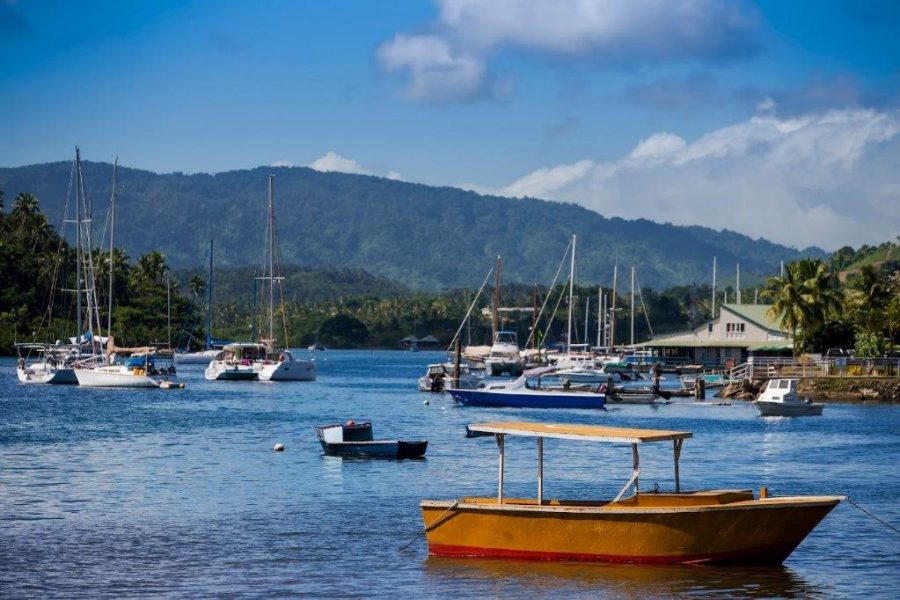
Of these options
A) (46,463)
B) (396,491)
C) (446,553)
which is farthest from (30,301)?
(446,553)

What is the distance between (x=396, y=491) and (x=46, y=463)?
15.7 m

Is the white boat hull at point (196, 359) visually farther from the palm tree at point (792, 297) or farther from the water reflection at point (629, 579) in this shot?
the water reflection at point (629, 579)

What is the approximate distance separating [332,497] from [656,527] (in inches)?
601

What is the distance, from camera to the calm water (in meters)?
27.2

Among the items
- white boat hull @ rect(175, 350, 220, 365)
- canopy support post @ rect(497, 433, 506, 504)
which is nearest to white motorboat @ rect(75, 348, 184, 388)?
white boat hull @ rect(175, 350, 220, 365)

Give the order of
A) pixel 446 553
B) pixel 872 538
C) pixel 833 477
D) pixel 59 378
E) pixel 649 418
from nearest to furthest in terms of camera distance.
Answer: pixel 446 553 → pixel 872 538 → pixel 833 477 → pixel 649 418 → pixel 59 378

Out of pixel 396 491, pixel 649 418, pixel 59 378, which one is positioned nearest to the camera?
pixel 396 491

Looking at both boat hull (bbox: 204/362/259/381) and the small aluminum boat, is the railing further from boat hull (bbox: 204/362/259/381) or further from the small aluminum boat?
the small aluminum boat

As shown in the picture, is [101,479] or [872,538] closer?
[872,538]

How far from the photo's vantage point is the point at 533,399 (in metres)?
88.4

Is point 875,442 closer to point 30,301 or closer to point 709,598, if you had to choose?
point 709,598

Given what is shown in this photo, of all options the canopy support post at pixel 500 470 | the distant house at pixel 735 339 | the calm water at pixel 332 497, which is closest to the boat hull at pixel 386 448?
the calm water at pixel 332 497

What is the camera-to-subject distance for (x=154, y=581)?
27328 millimetres

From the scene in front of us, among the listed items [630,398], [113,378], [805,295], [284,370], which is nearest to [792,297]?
[805,295]
